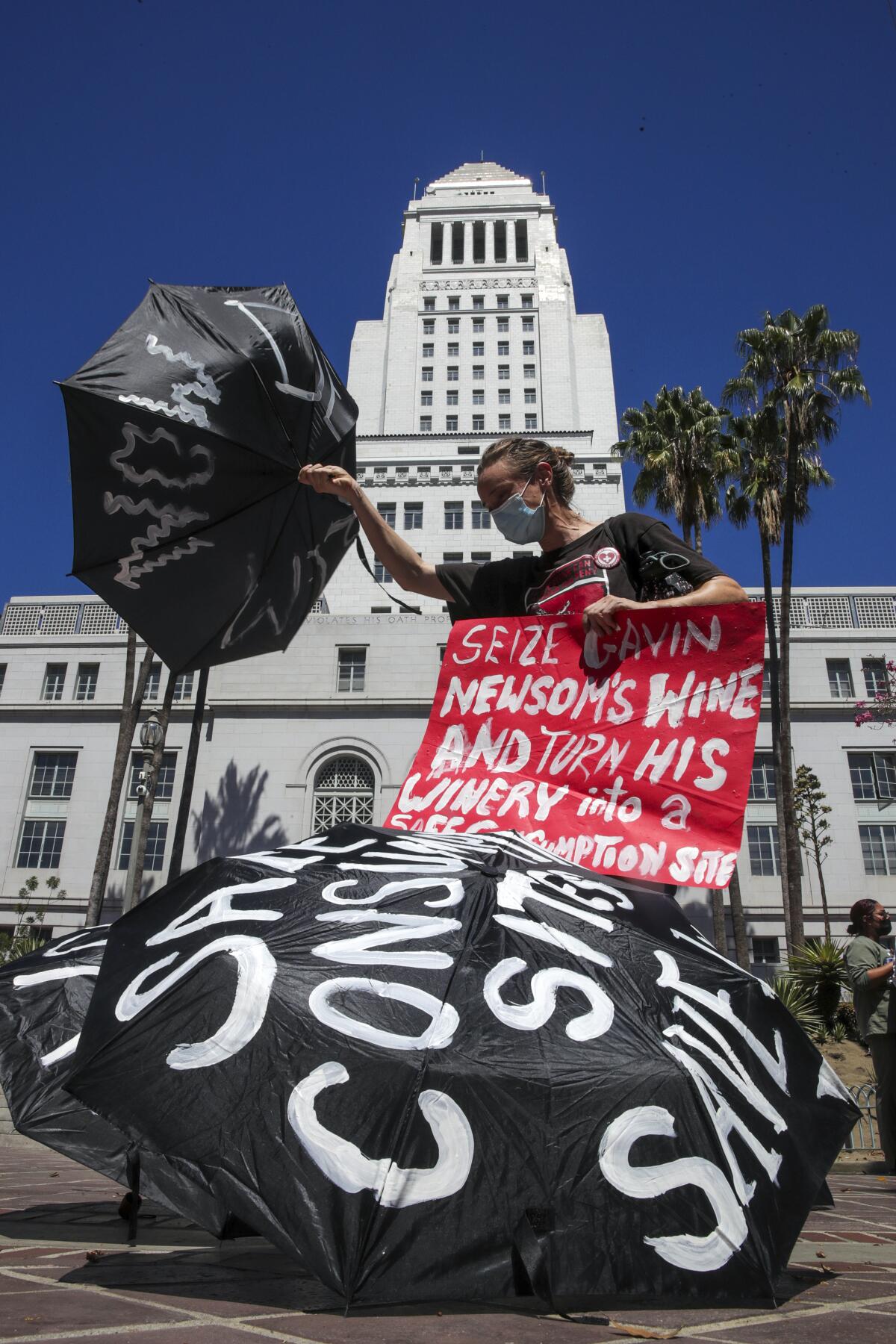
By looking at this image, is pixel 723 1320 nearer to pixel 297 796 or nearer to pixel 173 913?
pixel 173 913

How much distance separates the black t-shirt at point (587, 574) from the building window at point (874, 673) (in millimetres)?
31929

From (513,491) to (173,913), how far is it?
6.45 feet

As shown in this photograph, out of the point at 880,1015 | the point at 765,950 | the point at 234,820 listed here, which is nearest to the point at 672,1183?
the point at 880,1015

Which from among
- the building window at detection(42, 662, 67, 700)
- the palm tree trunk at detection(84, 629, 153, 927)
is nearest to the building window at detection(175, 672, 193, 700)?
the building window at detection(42, 662, 67, 700)

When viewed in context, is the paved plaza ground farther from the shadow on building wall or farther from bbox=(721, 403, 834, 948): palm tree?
the shadow on building wall

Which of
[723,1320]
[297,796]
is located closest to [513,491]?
[723,1320]

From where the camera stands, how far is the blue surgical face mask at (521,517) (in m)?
3.37

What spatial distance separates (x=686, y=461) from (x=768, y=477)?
230cm

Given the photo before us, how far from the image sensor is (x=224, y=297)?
162 inches

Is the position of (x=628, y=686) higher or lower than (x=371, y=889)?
higher

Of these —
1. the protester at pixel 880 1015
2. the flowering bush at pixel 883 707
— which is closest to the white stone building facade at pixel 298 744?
the flowering bush at pixel 883 707

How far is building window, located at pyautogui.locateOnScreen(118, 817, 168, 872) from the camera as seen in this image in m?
31.1

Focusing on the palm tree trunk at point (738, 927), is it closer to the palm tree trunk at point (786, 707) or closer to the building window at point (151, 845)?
the palm tree trunk at point (786, 707)

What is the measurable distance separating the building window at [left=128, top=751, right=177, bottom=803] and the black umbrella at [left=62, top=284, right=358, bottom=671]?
2928cm
